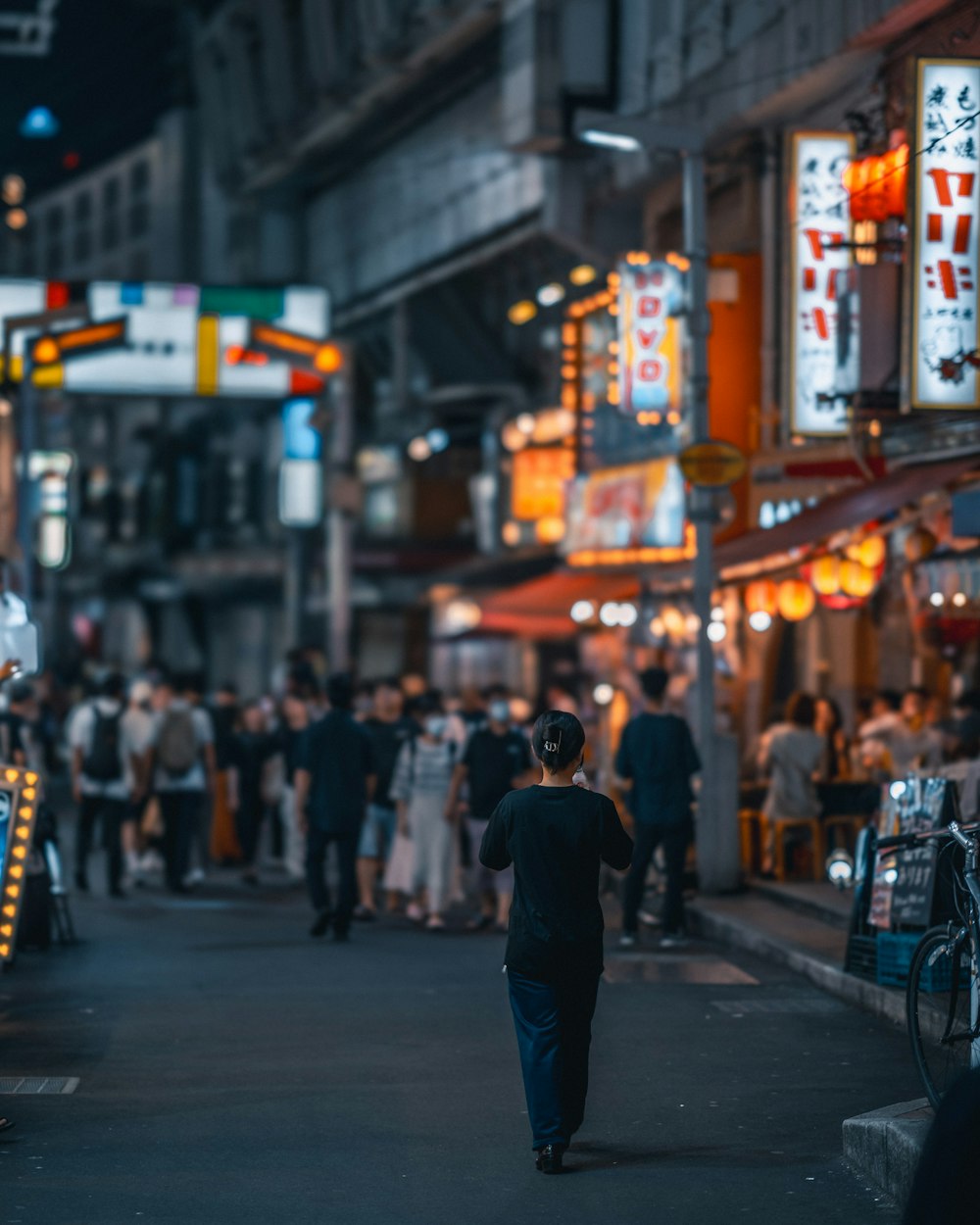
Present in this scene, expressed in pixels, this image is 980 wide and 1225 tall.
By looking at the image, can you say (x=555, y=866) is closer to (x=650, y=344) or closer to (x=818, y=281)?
(x=818, y=281)

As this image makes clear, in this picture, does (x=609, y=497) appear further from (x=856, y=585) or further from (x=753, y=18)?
(x=856, y=585)

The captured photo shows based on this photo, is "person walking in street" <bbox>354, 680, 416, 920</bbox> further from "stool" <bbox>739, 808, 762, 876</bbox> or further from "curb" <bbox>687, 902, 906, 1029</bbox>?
"stool" <bbox>739, 808, 762, 876</bbox>

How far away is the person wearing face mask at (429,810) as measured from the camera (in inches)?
701

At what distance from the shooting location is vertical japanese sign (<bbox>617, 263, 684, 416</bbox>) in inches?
1083

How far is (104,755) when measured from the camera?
65.6 ft

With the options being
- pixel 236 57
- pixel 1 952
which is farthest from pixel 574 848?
pixel 236 57

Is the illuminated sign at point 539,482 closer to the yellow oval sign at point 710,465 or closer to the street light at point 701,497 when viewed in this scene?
the street light at point 701,497

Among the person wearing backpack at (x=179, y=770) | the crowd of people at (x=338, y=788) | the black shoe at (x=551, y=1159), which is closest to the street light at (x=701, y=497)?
the crowd of people at (x=338, y=788)

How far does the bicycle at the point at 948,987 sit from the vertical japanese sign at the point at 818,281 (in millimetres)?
11245

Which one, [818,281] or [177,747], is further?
[818,281]

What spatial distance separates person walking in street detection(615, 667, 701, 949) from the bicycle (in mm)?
6888

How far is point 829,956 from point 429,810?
4.28 metres

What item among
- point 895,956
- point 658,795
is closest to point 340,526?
point 658,795

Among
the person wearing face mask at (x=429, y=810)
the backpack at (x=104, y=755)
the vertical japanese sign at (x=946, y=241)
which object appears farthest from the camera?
the backpack at (x=104, y=755)
